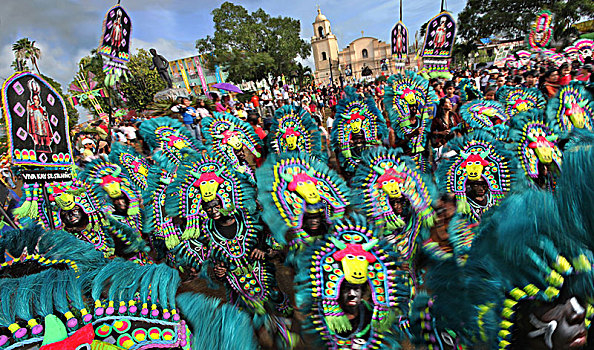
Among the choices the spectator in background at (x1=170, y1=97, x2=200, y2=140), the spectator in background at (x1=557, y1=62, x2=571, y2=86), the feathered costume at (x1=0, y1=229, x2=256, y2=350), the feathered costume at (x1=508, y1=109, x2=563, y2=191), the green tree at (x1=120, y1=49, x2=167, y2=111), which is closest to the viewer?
the feathered costume at (x1=0, y1=229, x2=256, y2=350)

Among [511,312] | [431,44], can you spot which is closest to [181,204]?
[511,312]

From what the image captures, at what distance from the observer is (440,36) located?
21.3 ft

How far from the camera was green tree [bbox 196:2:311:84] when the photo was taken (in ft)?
88.9

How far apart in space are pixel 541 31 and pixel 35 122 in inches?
824

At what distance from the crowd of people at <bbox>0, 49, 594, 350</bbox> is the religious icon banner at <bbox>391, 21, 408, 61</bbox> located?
4.78 meters

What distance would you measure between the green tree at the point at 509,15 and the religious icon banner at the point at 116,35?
3492 cm

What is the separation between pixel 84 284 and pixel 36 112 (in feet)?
8.46

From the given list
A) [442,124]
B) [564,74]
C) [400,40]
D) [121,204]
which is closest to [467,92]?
[564,74]

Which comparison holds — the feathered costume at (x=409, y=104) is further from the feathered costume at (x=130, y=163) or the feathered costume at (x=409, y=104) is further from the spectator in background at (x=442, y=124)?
the feathered costume at (x=130, y=163)

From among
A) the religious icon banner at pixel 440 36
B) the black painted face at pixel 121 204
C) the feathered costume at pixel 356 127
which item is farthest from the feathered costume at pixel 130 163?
the religious icon banner at pixel 440 36

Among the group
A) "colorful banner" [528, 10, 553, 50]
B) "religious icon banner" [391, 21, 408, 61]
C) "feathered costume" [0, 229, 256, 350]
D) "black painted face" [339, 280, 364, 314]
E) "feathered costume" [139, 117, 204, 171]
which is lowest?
"black painted face" [339, 280, 364, 314]

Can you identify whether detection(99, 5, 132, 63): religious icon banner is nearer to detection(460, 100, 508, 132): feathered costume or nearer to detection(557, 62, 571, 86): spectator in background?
detection(460, 100, 508, 132): feathered costume

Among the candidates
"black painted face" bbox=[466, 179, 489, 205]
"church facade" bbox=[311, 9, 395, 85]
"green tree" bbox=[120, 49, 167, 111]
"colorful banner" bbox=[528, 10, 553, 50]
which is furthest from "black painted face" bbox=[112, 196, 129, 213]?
"church facade" bbox=[311, 9, 395, 85]

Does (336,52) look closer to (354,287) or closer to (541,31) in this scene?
(541,31)
